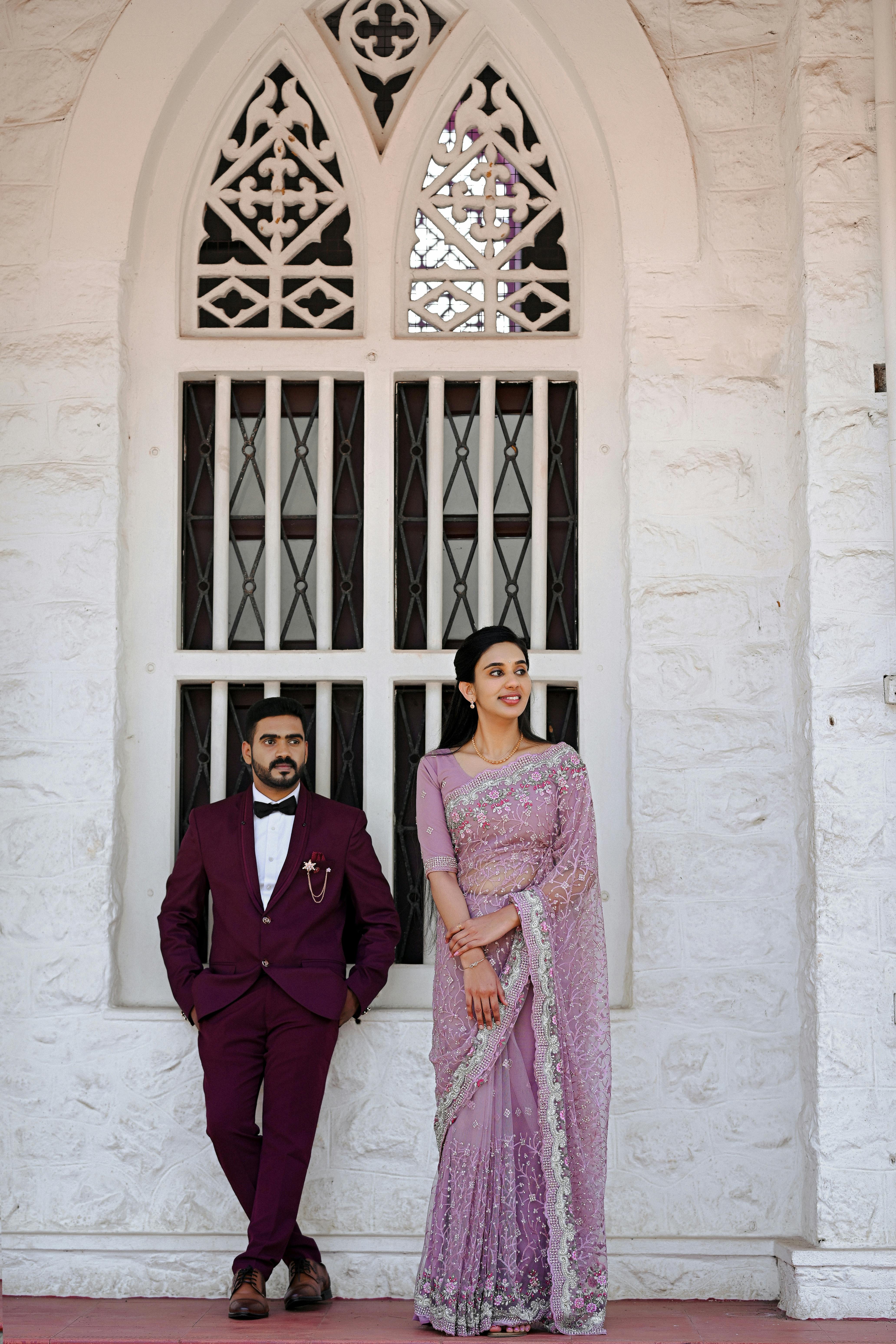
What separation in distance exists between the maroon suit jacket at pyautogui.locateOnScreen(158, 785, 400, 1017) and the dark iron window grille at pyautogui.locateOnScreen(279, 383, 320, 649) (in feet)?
2.15

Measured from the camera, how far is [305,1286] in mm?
4035

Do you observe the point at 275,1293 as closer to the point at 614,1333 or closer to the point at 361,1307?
the point at 361,1307

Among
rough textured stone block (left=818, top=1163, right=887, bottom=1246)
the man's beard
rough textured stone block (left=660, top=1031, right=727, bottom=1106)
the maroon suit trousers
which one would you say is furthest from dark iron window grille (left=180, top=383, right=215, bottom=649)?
rough textured stone block (left=818, top=1163, right=887, bottom=1246)

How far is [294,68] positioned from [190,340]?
40.7 inches

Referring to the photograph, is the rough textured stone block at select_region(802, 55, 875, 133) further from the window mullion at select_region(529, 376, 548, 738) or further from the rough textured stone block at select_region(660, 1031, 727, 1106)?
the rough textured stone block at select_region(660, 1031, 727, 1106)

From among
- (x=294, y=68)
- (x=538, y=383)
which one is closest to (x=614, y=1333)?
(x=538, y=383)

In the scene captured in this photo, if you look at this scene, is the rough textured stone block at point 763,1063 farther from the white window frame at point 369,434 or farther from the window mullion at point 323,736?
the window mullion at point 323,736

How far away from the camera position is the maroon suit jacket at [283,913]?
4117 mm

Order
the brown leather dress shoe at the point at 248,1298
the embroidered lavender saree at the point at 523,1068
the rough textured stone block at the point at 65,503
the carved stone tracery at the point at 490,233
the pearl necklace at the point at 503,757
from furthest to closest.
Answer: the carved stone tracery at the point at 490,233 < the rough textured stone block at the point at 65,503 < the pearl necklace at the point at 503,757 < the brown leather dress shoe at the point at 248,1298 < the embroidered lavender saree at the point at 523,1068

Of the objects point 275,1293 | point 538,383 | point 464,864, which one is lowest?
point 275,1293

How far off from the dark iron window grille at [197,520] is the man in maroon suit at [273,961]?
0.60 meters

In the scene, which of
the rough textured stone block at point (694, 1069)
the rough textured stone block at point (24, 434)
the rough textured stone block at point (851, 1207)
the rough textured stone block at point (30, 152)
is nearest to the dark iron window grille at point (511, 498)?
the rough textured stone block at point (694, 1069)

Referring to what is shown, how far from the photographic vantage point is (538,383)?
15.5ft

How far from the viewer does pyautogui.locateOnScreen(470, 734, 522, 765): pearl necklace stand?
3.96 meters
